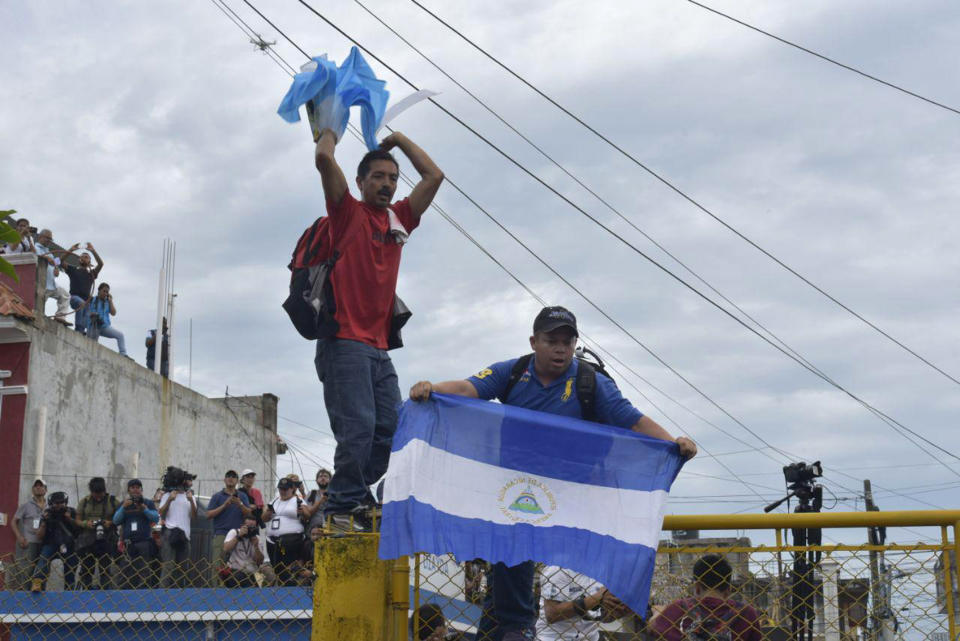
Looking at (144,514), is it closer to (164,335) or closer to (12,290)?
(12,290)

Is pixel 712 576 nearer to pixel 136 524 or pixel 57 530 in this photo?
pixel 136 524

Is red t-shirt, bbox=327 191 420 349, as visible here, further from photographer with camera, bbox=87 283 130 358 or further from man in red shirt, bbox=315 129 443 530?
photographer with camera, bbox=87 283 130 358

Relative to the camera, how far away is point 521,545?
187 inches

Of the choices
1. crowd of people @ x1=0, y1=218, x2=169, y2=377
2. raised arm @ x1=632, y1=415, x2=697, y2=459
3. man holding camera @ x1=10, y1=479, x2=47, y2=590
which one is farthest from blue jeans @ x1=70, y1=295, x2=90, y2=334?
raised arm @ x1=632, y1=415, x2=697, y2=459

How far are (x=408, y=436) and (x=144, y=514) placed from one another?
7639 millimetres

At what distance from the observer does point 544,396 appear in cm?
521

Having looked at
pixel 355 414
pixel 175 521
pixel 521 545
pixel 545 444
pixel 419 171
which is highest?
pixel 419 171

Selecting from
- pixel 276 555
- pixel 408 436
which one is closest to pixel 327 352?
pixel 408 436

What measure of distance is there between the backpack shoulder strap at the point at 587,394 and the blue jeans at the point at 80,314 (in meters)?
16.2

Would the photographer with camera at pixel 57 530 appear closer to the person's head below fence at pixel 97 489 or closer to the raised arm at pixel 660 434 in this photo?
the person's head below fence at pixel 97 489

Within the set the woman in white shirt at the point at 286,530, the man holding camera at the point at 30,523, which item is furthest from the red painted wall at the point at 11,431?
the woman in white shirt at the point at 286,530

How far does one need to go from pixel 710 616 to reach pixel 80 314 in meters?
17.1

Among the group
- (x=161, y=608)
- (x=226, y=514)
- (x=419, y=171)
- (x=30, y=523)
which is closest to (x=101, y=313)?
(x=30, y=523)

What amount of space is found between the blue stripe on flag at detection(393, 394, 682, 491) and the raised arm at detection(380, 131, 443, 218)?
1.26 m
